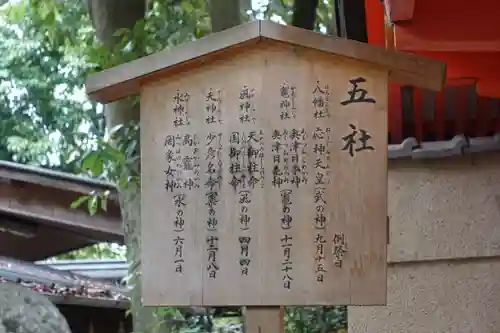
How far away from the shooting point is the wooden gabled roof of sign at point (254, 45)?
2227 millimetres

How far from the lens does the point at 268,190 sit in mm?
2262

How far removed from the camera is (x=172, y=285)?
230 centimetres

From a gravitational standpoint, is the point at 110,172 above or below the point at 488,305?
above

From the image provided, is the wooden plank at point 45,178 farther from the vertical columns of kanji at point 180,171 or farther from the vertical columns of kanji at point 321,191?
the vertical columns of kanji at point 321,191

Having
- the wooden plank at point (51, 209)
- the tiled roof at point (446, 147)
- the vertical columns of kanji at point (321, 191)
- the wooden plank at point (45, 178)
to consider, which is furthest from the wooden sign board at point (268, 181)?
the wooden plank at point (51, 209)

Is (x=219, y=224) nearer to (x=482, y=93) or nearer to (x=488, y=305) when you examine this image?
(x=482, y=93)

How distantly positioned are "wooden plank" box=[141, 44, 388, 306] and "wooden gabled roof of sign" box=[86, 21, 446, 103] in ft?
0.14

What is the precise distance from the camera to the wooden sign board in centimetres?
221

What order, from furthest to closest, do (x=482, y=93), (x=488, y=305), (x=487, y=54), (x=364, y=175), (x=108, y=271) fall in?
(x=108, y=271) → (x=488, y=305) → (x=482, y=93) → (x=487, y=54) → (x=364, y=175)

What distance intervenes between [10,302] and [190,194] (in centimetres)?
252

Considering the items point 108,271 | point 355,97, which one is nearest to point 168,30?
point 355,97

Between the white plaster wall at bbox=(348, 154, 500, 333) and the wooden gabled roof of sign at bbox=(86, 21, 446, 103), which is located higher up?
the wooden gabled roof of sign at bbox=(86, 21, 446, 103)

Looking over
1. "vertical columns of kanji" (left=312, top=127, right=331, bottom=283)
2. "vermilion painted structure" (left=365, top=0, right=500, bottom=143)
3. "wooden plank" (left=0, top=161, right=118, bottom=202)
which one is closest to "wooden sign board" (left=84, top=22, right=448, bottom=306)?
"vertical columns of kanji" (left=312, top=127, right=331, bottom=283)

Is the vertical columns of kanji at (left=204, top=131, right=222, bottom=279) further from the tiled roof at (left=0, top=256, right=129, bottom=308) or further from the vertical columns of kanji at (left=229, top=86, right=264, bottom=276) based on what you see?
the tiled roof at (left=0, top=256, right=129, bottom=308)
